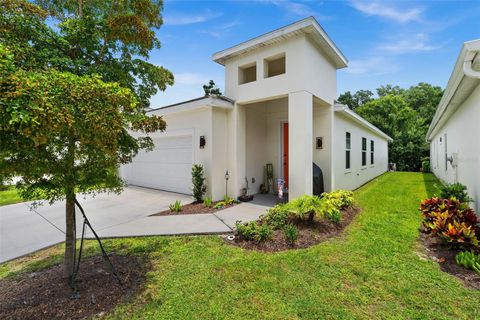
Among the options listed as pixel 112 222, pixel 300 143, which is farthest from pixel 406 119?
pixel 112 222

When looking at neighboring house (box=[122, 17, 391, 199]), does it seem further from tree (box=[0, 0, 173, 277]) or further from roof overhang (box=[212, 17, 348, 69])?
tree (box=[0, 0, 173, 277])

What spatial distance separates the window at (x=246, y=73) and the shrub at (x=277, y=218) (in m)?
4.58

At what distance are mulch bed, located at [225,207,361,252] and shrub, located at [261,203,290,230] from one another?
0.17 meters

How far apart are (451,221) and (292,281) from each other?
3.24 metres

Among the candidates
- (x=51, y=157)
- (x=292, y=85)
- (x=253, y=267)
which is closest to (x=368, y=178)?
(x=292, y=85)

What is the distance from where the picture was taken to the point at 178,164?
9109 mm

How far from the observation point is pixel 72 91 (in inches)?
78.8

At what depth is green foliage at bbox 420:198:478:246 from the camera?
11.8ft

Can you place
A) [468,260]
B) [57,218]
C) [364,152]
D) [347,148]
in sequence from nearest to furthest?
[468,260] < [57,218] < [347,148] < [364,152]

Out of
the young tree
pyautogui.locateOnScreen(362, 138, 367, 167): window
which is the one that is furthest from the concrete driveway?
pyautogui.locateOnScreen(362, 138, 367, 167): window

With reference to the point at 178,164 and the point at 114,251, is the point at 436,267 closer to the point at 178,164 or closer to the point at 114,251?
the point at 114,251

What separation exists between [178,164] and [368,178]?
36.5 feet

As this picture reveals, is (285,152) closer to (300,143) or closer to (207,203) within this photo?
(300,143)

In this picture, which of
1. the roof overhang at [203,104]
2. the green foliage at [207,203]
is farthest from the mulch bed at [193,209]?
the roof overhang at [203,104]
